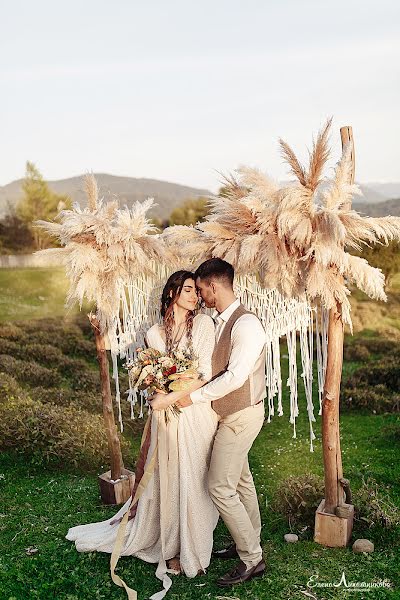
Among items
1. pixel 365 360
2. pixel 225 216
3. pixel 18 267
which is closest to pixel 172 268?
pixel 225 216

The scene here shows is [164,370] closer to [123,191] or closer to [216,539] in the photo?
[216,539]

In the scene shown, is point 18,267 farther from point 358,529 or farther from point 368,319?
point 358,529

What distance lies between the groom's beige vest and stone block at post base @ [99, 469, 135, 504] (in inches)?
76.2

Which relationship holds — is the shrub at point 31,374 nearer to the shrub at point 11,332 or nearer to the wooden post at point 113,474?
the shrub at point 11,332

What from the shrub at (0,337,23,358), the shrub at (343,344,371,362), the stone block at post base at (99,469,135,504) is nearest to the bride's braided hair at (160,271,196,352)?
the stone block at post base at (99,469,135,504)

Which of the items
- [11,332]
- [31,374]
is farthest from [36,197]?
[31,374]

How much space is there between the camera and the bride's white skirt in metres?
4.07

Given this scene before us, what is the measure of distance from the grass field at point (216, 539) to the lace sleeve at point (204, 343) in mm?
1401

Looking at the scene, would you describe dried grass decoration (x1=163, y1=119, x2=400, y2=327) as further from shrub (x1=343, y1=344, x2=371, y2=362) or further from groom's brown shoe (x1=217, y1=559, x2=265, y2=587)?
shrub (x1=343, y1=344, x2=371, y2=362)

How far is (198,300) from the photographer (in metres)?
4.12

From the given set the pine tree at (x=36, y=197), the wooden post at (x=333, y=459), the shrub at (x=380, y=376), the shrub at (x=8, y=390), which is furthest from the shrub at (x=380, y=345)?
the pine tree at (x=36, y=197)

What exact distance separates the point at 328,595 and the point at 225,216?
253 cm

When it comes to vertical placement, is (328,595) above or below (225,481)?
below

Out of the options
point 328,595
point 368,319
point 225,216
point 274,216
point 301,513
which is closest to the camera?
point 328,595
